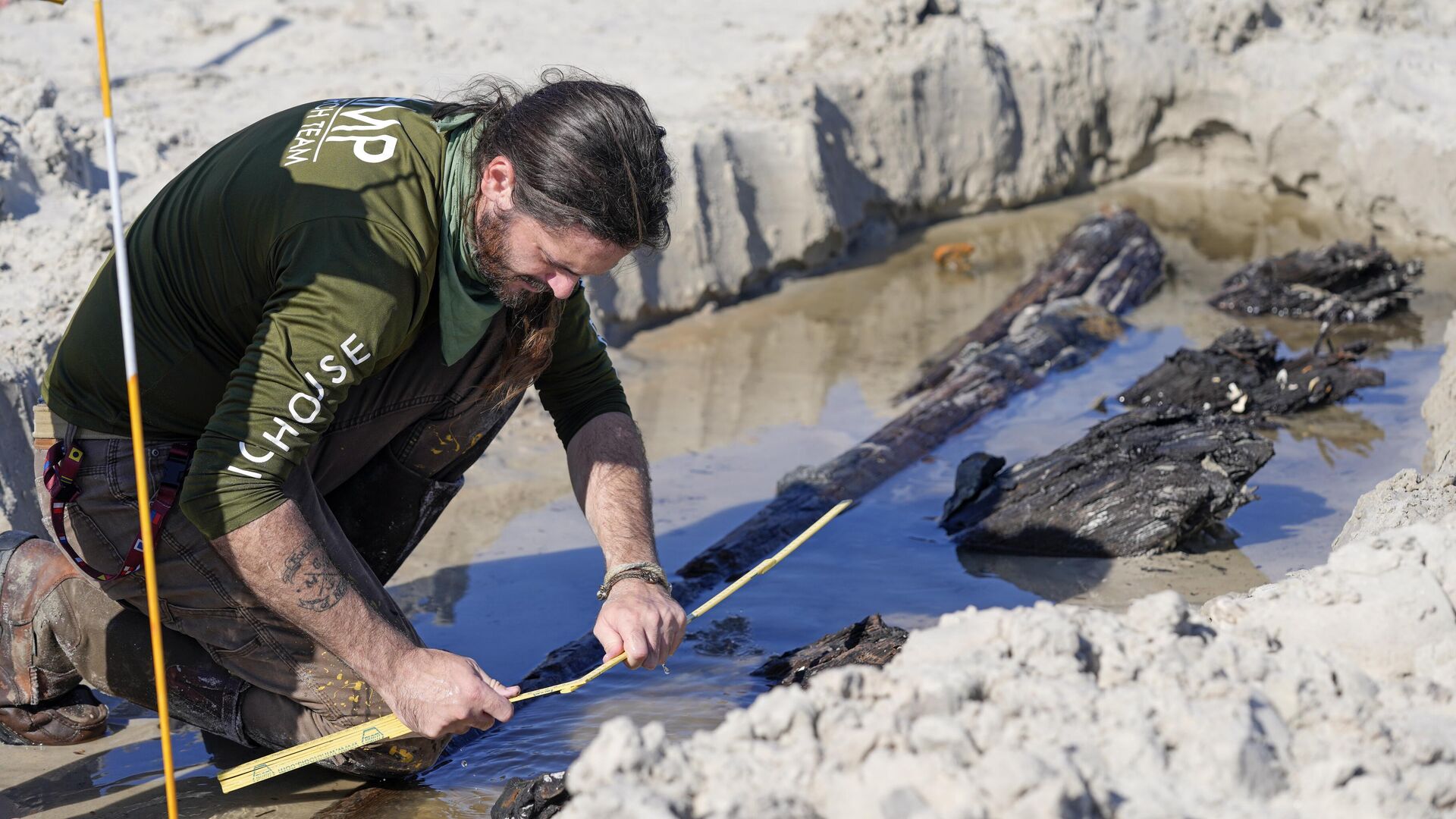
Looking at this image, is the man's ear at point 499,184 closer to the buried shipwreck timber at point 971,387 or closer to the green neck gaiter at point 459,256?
the green neck gaiter at point 459,256

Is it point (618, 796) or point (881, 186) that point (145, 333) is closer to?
point (618, 796)

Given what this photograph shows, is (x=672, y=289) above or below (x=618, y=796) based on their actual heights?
below

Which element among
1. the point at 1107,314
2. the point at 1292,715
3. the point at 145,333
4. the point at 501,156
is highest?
the point at 501,156

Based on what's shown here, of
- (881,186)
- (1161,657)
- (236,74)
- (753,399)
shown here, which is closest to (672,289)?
(753,399)

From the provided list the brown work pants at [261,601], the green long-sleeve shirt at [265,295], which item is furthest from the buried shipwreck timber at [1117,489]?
the green long-sleeve shirt at [265,295]

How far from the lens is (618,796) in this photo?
1.70m

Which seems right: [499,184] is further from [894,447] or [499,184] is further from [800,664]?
[894,447]

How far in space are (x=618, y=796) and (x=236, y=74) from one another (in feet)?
21.0

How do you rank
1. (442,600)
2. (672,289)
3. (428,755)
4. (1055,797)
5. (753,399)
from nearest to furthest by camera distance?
(1055,797)
(428,755)
(442,600)
(753,399)
(672,289)

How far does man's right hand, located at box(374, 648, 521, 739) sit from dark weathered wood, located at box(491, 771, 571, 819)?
204 millimetres

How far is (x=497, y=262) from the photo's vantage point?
2.63m

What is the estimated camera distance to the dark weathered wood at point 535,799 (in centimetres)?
261

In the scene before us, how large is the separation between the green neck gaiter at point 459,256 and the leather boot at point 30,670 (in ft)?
3.65

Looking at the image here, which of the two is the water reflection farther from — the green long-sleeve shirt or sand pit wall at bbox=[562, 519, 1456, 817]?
the green long-sleeve shirt
